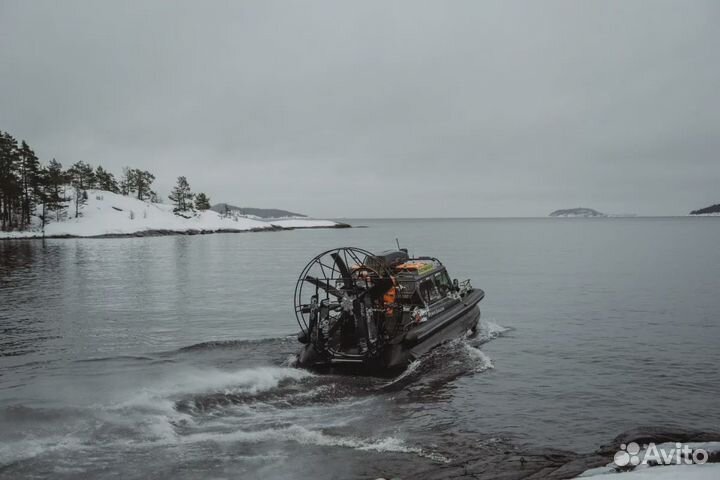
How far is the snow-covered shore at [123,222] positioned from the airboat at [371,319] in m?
82.6

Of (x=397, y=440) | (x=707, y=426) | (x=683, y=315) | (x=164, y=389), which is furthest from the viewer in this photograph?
(x=683, y=315)

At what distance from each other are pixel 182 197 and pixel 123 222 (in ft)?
102

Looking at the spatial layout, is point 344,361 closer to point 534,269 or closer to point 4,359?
point 4,359

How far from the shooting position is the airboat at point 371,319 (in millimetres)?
14391

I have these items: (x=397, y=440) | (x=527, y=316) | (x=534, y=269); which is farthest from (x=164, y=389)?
(x=534, y=269)

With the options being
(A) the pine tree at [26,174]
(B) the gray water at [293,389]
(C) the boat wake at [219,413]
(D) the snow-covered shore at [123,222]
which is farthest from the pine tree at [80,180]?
(C) the boat wake at [219,413]

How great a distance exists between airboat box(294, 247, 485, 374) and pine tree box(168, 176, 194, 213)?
120864 millimetres

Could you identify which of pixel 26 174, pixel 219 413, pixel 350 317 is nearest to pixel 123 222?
pixel 26 174

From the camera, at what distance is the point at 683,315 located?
940 inches

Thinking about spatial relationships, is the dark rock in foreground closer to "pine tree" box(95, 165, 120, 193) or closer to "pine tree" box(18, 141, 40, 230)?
"pine tree" box(18, 141, 40, 230)

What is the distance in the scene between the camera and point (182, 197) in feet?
429

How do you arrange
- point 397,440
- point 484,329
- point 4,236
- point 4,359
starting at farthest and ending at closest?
point 4,236 → point 484,329 → point 4,359 → point 397,440

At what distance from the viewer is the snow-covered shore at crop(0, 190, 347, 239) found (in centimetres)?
8944

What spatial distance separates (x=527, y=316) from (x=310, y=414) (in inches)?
649
